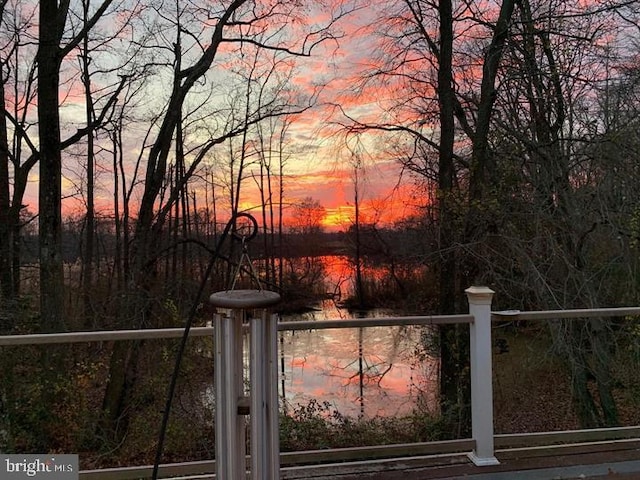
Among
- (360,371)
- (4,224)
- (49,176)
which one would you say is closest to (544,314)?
(360,371)

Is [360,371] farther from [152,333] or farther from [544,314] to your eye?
[152,333]

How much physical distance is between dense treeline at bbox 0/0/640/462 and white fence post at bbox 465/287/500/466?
113 inches

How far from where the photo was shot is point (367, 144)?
877 centimetres

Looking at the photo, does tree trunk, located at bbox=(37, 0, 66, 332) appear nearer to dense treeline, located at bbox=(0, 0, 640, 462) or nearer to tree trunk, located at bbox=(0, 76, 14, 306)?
dense treeline, located at bbox=(0, 0, 640, 462)

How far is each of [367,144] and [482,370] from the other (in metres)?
6.73

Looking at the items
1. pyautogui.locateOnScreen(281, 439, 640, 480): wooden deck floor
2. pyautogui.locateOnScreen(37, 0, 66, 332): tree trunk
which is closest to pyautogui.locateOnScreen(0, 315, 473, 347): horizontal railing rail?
pyautogui.locateOnScreen(281, 439, 640, 480): wooden deck floor

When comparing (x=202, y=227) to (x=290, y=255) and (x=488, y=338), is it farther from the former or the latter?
(x=488, y=338)

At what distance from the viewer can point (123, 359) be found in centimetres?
668

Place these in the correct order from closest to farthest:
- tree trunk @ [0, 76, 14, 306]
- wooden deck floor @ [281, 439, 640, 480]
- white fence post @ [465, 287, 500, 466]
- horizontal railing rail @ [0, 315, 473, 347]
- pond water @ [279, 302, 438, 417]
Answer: horizontal railing rail @ [0, 315, 473, 347], wooden deck floor @ [281, 439, 640, 480], white fence post @ [465, 287, 500, 466], pond water @ [279, 302, 438, 417], tree trunk @ [0, 76, 14, 306]

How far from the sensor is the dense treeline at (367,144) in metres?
6.52

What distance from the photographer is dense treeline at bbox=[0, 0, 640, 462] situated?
6.52 meters

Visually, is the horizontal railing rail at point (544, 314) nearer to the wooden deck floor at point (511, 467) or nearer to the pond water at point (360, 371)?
the wooden deck floor at point (511, 467)

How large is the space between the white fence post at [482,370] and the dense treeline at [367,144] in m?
2.87

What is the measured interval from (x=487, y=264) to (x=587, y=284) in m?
1.42
